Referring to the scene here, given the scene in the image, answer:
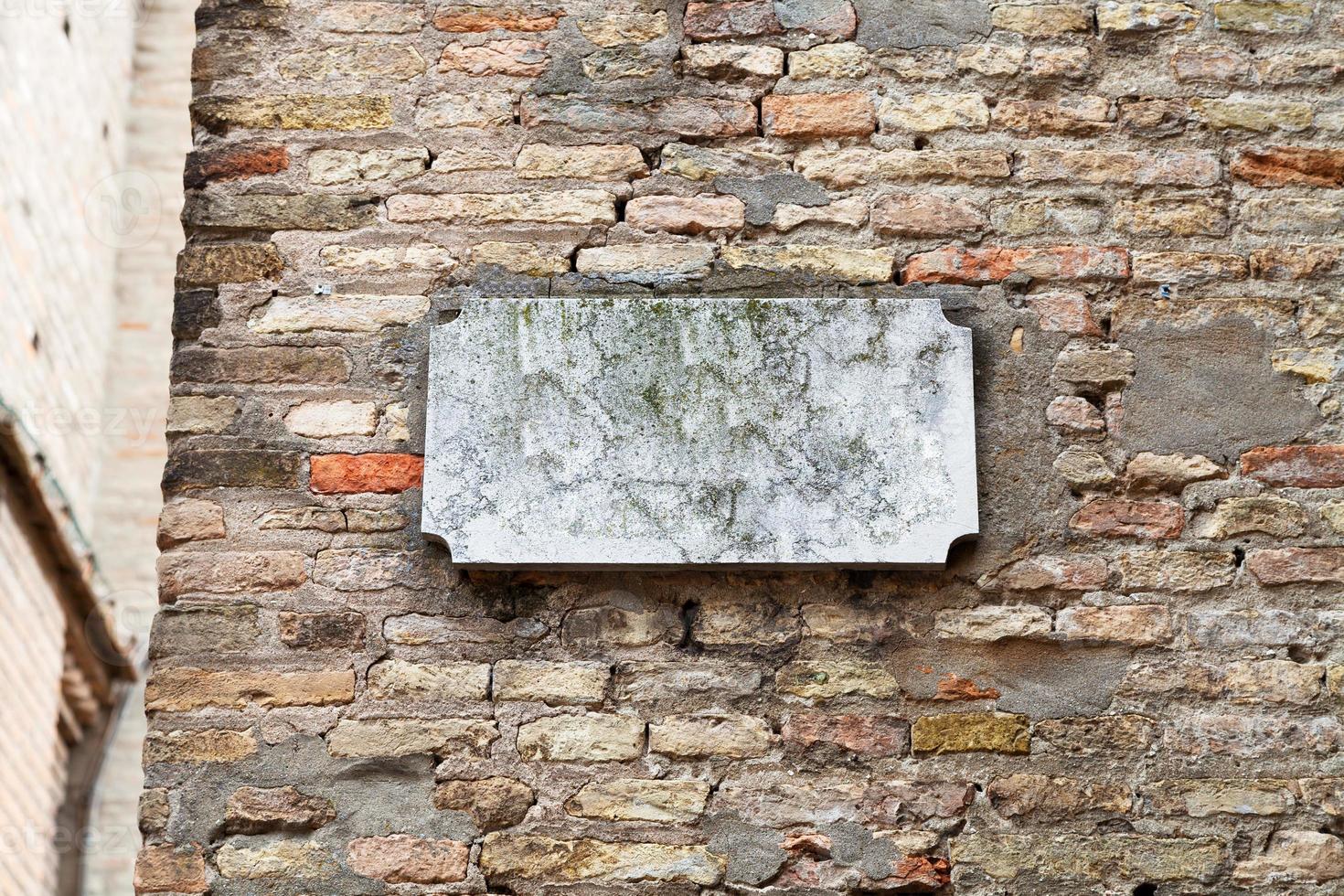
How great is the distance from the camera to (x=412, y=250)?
9.05 ft

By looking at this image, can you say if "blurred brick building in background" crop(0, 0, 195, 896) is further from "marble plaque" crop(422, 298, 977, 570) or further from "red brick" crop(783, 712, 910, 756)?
"red brick" crop(783, 712, 910, 756)

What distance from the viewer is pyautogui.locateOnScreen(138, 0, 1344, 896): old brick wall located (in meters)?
2.41

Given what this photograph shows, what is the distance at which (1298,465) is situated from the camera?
2.60 metres

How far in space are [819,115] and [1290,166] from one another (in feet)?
3.22

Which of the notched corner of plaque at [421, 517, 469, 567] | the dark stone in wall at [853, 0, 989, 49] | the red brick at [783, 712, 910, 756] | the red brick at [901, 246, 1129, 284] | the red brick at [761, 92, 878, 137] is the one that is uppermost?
the dark stone in wall at [853, 0, 989, 49]

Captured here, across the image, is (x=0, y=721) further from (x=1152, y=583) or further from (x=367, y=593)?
(x=1152, y=583)

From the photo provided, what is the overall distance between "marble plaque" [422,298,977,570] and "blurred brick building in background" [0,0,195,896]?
8.78ft

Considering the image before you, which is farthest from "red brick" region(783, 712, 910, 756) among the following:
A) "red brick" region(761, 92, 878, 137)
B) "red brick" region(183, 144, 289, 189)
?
"red brick" region(183, 144, 289, 189)

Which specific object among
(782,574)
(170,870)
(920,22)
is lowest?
(170,870)

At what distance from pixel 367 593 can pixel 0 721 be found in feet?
10.2

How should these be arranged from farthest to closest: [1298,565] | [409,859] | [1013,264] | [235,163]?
[235,163]
[1013,264]
[1298,565]
[409,859]

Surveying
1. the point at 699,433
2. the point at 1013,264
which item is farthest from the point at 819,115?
the point at 699,433

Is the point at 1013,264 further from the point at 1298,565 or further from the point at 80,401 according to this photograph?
the point at 80,401

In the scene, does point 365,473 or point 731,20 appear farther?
point 731,20
